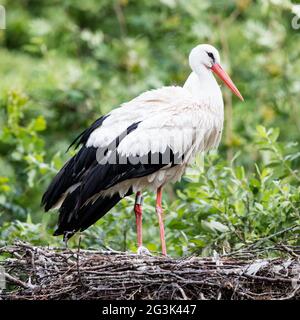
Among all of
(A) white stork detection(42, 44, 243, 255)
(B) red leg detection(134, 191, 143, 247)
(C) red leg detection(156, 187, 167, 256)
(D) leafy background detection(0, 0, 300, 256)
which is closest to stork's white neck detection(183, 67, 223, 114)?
(A) white stork detection(42, 44, 243, 255)

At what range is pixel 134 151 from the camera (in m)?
8.84

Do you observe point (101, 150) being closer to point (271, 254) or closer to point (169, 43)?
point (271, 254)

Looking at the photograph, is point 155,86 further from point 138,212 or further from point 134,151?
point 134,151

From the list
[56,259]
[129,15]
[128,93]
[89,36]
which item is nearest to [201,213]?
[56,259]

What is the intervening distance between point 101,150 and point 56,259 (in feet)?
4.03

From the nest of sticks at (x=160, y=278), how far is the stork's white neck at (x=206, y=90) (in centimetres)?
182

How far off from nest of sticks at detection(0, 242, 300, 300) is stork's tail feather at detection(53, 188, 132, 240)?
957mm

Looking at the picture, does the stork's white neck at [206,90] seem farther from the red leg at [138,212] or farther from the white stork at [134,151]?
the red leg at [138,212]

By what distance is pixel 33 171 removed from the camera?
1023cm

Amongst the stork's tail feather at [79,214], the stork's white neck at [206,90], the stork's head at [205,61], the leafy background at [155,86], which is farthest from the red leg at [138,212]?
the stork's head at [205,61]

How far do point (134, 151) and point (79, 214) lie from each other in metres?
0.71

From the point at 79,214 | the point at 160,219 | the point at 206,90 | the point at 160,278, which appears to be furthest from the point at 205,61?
the point at 160,278

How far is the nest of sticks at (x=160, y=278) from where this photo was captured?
735 cm

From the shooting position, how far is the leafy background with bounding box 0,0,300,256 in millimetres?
9227
